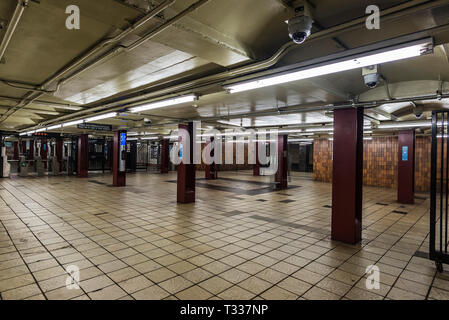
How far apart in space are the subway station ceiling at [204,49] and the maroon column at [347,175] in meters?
0.44

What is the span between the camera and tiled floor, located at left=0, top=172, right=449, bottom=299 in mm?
3297

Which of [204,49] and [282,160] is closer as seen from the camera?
[204,49]

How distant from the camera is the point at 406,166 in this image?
10.1m

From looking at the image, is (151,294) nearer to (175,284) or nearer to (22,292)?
(175,284)

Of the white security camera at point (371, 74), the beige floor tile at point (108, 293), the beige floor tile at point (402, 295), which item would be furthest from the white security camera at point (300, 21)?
the beige floor tile at point (108, 293)

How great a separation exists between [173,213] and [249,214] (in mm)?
2268

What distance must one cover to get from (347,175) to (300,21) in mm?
3987

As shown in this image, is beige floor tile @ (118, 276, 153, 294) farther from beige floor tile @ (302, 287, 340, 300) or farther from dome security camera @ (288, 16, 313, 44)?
dome security camera @ (288, 16, 313, 44)

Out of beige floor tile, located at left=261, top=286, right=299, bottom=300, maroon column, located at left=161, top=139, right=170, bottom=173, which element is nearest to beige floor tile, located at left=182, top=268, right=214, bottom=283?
beige floor tile, located at left=261, top=286, right=299, bottom=300

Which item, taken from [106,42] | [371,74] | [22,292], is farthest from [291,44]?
[22,292]

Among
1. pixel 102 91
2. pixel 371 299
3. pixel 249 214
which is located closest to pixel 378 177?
pixel 249 214

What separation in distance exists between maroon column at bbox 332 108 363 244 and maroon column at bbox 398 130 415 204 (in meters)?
6.31

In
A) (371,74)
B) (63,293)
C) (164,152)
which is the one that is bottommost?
(63,293)
